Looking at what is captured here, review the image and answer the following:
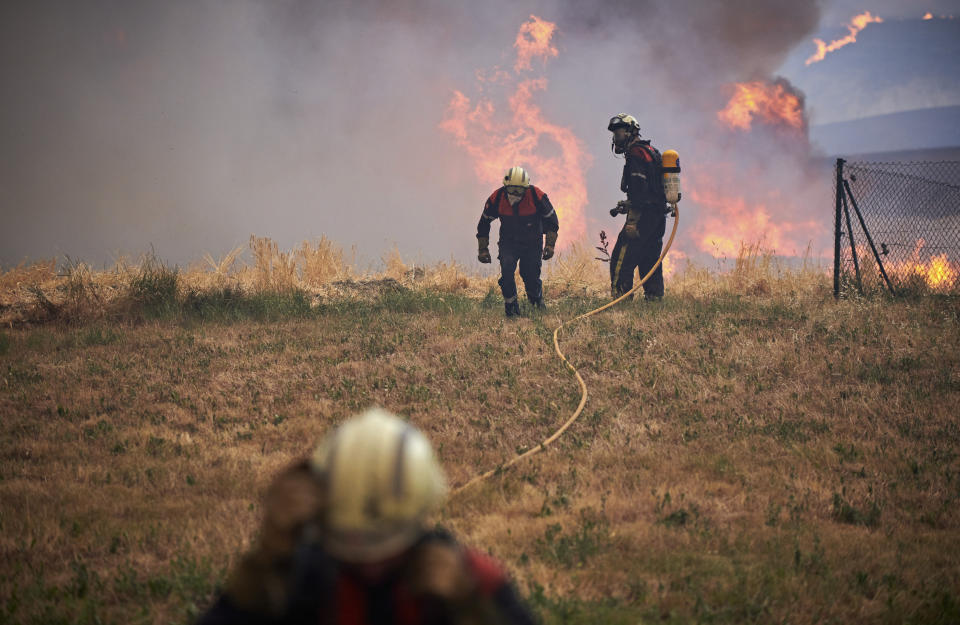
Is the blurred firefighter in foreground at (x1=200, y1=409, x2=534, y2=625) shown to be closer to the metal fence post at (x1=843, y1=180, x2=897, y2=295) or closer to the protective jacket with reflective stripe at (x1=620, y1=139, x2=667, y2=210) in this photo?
the protective jacket with reflective stripe at (x1=620, y1=139, x2=667, y2=210)

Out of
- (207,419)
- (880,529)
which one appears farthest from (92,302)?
(880,529)

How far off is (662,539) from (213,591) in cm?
273

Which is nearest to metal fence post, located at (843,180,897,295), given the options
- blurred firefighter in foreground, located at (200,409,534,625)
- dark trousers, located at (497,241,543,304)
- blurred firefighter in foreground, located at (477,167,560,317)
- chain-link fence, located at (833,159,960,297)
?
chain-link fence, located at (833,159,960,297)

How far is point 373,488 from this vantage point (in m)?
1.79

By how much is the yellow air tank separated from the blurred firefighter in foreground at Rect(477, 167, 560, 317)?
176cm

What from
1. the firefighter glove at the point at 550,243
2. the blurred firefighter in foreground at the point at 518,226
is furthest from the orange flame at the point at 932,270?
the blurred firefighter in foreground at the point at 518,226

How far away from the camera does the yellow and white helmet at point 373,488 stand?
1.79 m

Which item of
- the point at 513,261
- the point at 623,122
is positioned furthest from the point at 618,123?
the point at 513,261

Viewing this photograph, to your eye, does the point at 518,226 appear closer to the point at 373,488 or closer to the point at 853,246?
the point at 853,246

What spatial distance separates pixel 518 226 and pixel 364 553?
32.6 feet

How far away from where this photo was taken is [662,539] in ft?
16.1

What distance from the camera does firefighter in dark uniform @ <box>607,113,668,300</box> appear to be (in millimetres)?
11797

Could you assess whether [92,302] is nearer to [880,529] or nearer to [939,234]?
[880,529]

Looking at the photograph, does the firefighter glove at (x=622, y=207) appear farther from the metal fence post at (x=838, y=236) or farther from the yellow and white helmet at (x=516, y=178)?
the metal fence post at (x=838, y=236)
